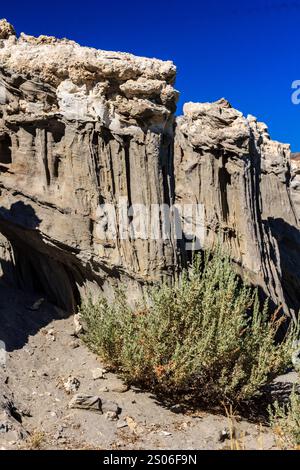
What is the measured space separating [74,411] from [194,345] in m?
1.91

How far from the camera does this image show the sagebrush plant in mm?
7289

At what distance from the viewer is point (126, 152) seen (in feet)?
29.3

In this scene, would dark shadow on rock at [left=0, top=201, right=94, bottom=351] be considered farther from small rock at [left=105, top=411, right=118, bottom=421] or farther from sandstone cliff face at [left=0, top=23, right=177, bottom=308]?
small rock at [left=105, top=411, right=118, bottom=421]

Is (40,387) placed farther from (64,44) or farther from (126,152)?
(64,44)

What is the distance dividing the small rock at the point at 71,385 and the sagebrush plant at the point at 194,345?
1.91 feet

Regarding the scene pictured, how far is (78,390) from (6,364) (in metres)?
1.14

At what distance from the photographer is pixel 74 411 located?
7.05 metres

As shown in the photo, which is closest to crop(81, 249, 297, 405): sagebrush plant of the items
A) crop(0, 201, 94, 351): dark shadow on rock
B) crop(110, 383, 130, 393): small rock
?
crop(110, 383, 130, 393): small rock

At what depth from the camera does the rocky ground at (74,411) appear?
21.1 ft

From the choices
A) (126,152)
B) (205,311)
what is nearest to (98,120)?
(126,152)

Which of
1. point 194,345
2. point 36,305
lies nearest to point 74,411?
point 194,345

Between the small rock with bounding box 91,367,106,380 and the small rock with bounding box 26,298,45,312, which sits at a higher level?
the small rock with bounding box 26,298,45,312

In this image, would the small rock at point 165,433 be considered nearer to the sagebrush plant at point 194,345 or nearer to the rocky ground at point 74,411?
the rocky ground at point 74,411

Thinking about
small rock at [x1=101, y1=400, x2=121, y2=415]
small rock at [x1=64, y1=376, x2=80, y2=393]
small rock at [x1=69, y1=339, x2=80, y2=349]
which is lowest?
small rock at [x1=101, y1=400, x2=121, y2=415]
